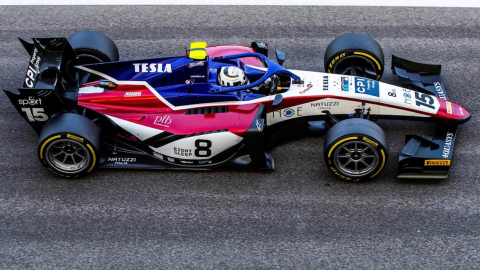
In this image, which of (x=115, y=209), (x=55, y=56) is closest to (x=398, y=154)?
(x=115, y=209)

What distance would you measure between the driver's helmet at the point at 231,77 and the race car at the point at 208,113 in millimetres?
13

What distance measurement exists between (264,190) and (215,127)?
3.41ft

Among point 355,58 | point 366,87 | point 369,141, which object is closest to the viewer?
point 369,141

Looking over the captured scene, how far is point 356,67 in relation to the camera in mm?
10750

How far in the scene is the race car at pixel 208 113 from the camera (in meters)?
9.06

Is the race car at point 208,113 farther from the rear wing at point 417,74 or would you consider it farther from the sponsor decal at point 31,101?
the rear wing at point 417,74

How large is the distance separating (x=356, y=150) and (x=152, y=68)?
9.56ft

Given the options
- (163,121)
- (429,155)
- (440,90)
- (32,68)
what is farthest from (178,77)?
(440,90)

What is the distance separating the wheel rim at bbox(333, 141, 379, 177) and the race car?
14 millimetres

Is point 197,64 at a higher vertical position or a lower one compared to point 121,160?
higher

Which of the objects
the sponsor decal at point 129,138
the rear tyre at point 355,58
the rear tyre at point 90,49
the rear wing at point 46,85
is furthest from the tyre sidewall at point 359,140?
the rear tyre at point 90,49

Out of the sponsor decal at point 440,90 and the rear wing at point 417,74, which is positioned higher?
the rear wing at point 417,74
